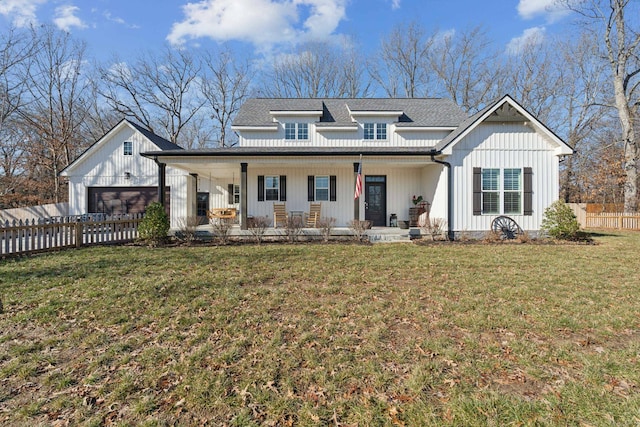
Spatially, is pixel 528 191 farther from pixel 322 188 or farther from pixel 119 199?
pixel 119 199

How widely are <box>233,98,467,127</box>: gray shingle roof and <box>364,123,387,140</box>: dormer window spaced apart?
2.36 feet

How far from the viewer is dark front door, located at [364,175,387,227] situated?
13797mm

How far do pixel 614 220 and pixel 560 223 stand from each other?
1022cm

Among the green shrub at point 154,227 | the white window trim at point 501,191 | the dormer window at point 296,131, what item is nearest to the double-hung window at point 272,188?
the dormer window at point 296,131

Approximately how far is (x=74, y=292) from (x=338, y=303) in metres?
4.49

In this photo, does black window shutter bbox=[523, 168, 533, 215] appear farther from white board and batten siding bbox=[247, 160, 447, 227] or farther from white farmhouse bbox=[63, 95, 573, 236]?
white board and batten siding bbox=[247, 160, 447, 227]

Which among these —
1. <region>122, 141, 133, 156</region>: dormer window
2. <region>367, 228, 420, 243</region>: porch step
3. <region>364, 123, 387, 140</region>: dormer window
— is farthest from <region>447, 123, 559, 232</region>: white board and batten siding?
<region>122, 141, 133, 156</region>: dormer window

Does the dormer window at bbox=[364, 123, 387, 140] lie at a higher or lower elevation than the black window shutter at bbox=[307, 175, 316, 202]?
higher

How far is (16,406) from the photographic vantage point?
7.90 feet

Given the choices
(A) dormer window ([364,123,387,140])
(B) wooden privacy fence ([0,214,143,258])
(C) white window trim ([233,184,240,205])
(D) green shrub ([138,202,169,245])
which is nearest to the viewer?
(B) wooden privacy fence ([0,214,143,258])

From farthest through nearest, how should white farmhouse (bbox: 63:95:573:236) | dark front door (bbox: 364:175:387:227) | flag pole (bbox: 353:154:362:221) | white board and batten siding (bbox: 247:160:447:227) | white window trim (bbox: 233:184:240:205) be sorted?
white window trim (bbox: 233:184:240:205)
dark front door (bbox: 364:175:387:227)
white board and batten siding (bbox: 247:160:447:227)
white farmhouse (bbox: 63:95:573:236)
flag pole (bbox: 353:154:362:221)

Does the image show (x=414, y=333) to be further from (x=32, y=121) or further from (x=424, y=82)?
(x=424, y=82)

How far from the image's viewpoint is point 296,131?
14.7m

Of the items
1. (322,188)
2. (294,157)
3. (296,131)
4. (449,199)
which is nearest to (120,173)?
(296,131)
